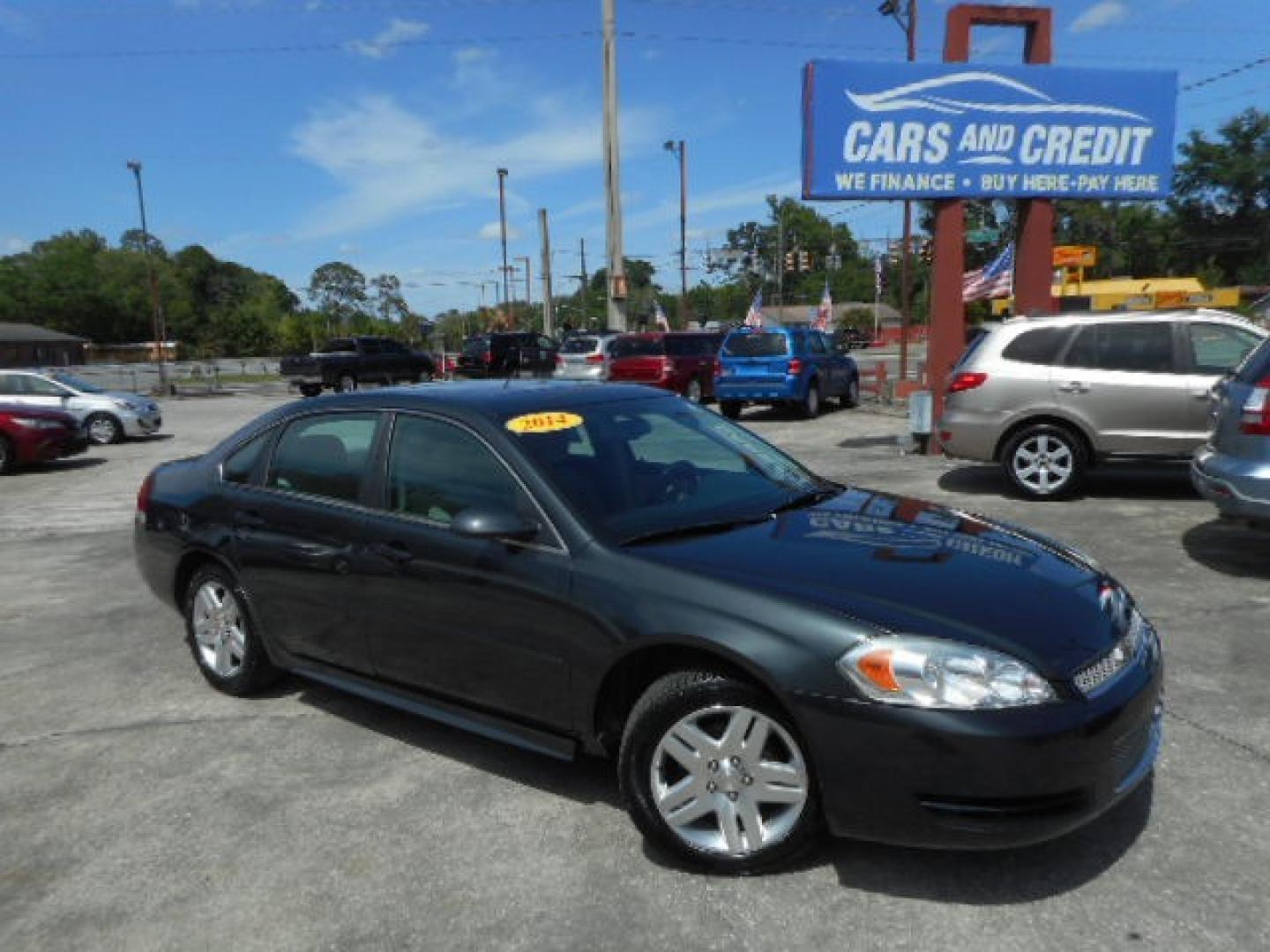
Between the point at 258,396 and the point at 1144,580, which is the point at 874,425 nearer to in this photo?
the point at 1144,580

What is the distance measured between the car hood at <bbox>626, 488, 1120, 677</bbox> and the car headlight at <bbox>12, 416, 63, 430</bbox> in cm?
1389

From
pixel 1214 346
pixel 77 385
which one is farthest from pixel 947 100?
pixel 77 385

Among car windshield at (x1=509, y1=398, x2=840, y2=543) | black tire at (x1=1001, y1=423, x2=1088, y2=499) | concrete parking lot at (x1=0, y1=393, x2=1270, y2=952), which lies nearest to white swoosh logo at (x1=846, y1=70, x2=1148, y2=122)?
black tire at (x1=1001, y1=423, x2=1088, y2=499)

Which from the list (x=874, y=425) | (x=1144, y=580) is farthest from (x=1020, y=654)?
(x=874, y=425)

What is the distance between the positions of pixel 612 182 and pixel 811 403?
14898 millimetres

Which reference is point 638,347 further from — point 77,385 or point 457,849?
point 457,849

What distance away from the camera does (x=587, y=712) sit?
3.10m

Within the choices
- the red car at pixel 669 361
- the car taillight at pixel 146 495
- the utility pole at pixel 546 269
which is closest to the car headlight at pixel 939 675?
the car taillight at pixel 146 495

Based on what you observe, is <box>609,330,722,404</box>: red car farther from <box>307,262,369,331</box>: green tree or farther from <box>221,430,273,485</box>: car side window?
<box>307,262,369,331</box>: green tree

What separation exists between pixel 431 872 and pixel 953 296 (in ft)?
37.9

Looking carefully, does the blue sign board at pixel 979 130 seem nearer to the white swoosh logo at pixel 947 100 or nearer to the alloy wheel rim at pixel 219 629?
the white swoosh logo at pixel 947 100

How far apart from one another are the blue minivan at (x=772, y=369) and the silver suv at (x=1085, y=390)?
8.02 metres

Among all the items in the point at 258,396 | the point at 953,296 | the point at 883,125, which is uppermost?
the point at 883,125

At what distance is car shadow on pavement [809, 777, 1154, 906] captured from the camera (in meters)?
2.70
